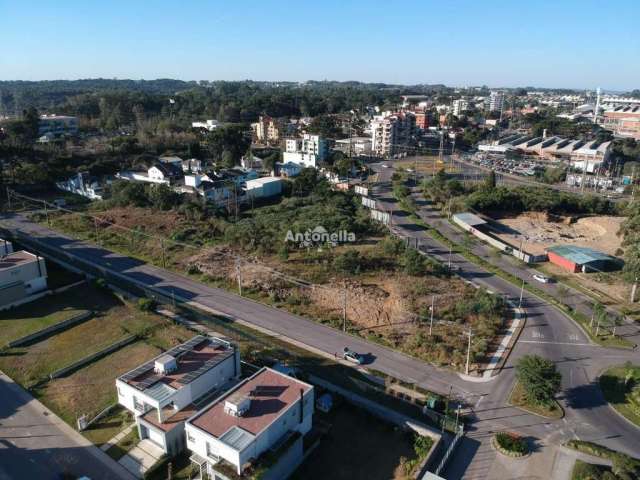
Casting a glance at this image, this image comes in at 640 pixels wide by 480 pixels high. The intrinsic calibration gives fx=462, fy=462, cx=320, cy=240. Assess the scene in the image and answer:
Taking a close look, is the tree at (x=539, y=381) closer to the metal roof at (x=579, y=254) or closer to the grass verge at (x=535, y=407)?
the grass verge at (x=535, y=407)

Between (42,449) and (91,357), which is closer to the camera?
(42,449)

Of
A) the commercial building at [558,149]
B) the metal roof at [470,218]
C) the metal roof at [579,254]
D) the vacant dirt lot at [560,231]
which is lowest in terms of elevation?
the vacant dirt lot at [560,231]

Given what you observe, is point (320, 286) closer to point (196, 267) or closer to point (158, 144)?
point (196, 267)

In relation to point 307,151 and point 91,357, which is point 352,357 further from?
point 307,151

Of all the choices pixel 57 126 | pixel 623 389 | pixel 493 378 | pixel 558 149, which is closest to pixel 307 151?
pixel 57 126

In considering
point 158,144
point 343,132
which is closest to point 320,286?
point 158,144

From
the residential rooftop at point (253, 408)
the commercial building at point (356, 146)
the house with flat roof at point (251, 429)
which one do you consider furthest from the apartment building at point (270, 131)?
the house with flat roof at point (251, 429)
